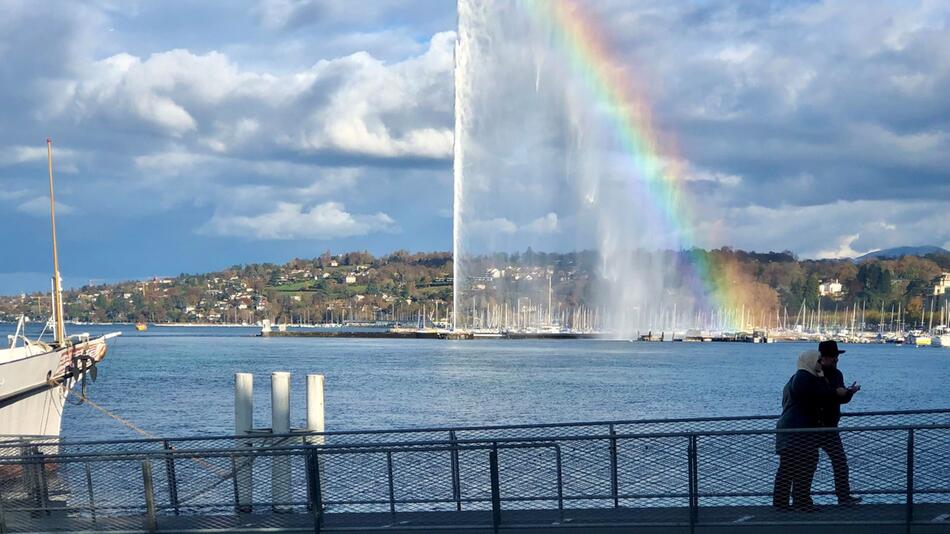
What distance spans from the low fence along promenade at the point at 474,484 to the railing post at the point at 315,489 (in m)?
0.01

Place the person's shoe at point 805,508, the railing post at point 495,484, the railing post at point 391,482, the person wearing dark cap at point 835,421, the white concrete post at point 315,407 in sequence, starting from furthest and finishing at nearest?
the white concrete post at point 315,407 → the railing post at point 391,482 → the person's shoe at point 805,508 → the person wearing dark cap at point 835,421 → the railing post at point 495,484

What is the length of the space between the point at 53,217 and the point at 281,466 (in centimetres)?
3354

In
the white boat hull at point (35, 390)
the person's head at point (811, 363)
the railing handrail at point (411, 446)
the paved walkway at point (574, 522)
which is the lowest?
the white boat hull at point (35, 390)

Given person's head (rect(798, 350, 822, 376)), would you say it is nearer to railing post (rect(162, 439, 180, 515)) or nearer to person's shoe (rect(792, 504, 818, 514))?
person's shoe (rect(792, 504, 818, 514))

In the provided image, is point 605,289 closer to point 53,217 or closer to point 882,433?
point 53,217

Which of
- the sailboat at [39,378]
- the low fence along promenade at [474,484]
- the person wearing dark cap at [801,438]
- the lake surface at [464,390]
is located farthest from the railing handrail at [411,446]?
the lake surface at [464,390]

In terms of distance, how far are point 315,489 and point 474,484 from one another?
8.43 feet

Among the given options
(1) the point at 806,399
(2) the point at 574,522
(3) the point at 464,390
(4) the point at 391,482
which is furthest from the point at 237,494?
(3) the point at 464,390

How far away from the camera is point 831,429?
10.2 m

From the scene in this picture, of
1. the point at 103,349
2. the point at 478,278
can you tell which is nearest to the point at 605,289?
the point at 478,278

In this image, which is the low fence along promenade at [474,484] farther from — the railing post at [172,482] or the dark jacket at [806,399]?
the dark jacket at [806,399]

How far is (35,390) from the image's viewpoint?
34344mm

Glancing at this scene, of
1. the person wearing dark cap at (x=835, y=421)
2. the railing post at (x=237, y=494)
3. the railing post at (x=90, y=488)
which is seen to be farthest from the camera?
the railing post at (x=90, y=488)

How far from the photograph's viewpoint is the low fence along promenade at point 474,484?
10672mm
